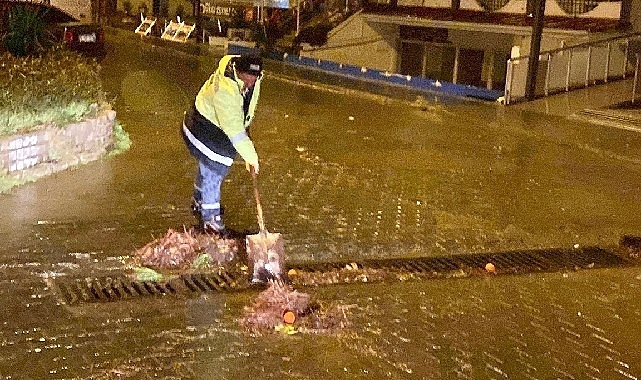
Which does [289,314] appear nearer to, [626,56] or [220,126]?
[220,126]

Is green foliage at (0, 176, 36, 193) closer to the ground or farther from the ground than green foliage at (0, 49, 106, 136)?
closer to the ground

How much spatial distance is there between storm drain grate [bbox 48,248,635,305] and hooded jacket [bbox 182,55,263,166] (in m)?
0.91

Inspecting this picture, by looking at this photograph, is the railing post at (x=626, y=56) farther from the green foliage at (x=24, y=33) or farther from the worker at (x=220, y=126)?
the worker at (x=220, y=126)

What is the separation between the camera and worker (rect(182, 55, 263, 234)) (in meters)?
6.20

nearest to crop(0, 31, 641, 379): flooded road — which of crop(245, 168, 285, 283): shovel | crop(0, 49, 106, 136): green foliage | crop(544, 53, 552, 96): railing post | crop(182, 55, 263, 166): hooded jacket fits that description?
crop(245, 168, 285, 283): shovel

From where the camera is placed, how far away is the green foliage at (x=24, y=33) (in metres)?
10.9

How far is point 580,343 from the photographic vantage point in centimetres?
545

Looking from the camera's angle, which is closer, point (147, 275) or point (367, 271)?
point (147, 275)

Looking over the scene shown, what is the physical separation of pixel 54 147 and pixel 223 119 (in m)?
3.38

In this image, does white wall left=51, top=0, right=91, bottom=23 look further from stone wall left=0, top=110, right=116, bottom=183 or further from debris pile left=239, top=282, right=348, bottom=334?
debris pile left=239, top=282, right=348, bottom=334

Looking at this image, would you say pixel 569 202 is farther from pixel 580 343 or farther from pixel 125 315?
pixel 125 315

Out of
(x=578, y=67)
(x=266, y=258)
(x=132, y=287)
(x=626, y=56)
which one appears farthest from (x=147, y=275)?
(x=626, y=56)

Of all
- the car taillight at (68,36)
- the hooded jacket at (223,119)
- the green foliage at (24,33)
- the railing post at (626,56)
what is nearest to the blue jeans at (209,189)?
the hooded jacket at (223,119)

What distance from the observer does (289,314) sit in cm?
544
